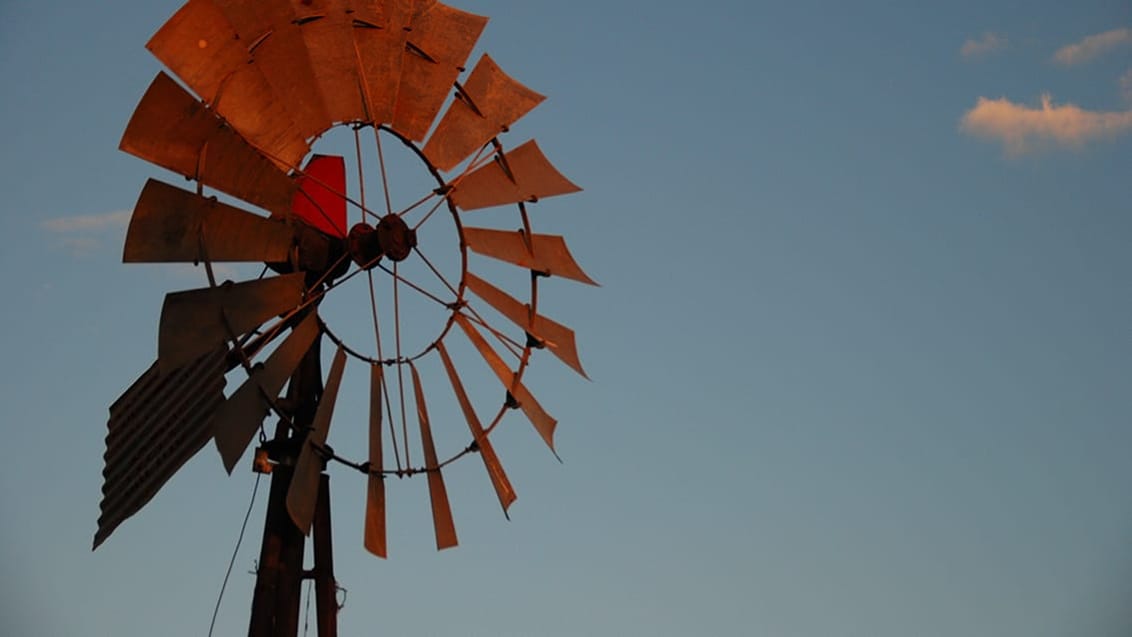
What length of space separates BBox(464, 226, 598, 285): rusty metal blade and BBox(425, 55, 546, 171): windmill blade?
40 centimetres

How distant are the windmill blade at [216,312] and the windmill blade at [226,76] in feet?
1.97

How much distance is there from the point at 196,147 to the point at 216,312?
2.34 ft

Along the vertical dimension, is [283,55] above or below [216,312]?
above

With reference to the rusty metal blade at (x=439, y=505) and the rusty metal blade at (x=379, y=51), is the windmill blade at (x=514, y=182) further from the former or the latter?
the rusty metal blade at (x=439, y=505)

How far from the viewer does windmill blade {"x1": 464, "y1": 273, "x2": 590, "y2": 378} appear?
7.89m

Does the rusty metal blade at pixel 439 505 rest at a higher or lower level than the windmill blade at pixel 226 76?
lower

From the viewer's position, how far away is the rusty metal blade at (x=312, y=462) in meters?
7.11

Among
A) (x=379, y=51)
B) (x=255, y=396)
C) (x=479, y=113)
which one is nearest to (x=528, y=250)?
(x=479, y=113)

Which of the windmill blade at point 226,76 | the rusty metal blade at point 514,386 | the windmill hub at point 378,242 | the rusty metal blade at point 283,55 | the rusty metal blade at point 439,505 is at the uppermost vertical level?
the rusty metal blade at point 283,55

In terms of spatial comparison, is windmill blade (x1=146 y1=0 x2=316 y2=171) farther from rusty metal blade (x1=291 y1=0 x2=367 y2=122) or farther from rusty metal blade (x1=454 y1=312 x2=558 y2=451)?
rusty metal blade (x1=454 y1=312 x2=558 y2=451)

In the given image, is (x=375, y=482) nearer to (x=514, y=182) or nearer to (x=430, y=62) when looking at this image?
(x=514, y=182)

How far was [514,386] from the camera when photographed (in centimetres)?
782

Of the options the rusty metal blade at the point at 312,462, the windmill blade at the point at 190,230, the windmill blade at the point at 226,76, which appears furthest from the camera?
the rusty metal blade at the point at 312,462

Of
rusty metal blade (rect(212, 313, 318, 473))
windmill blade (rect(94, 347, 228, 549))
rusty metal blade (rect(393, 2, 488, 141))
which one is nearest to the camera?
rusty metal blade (rect(212, 313, 318, 473))
